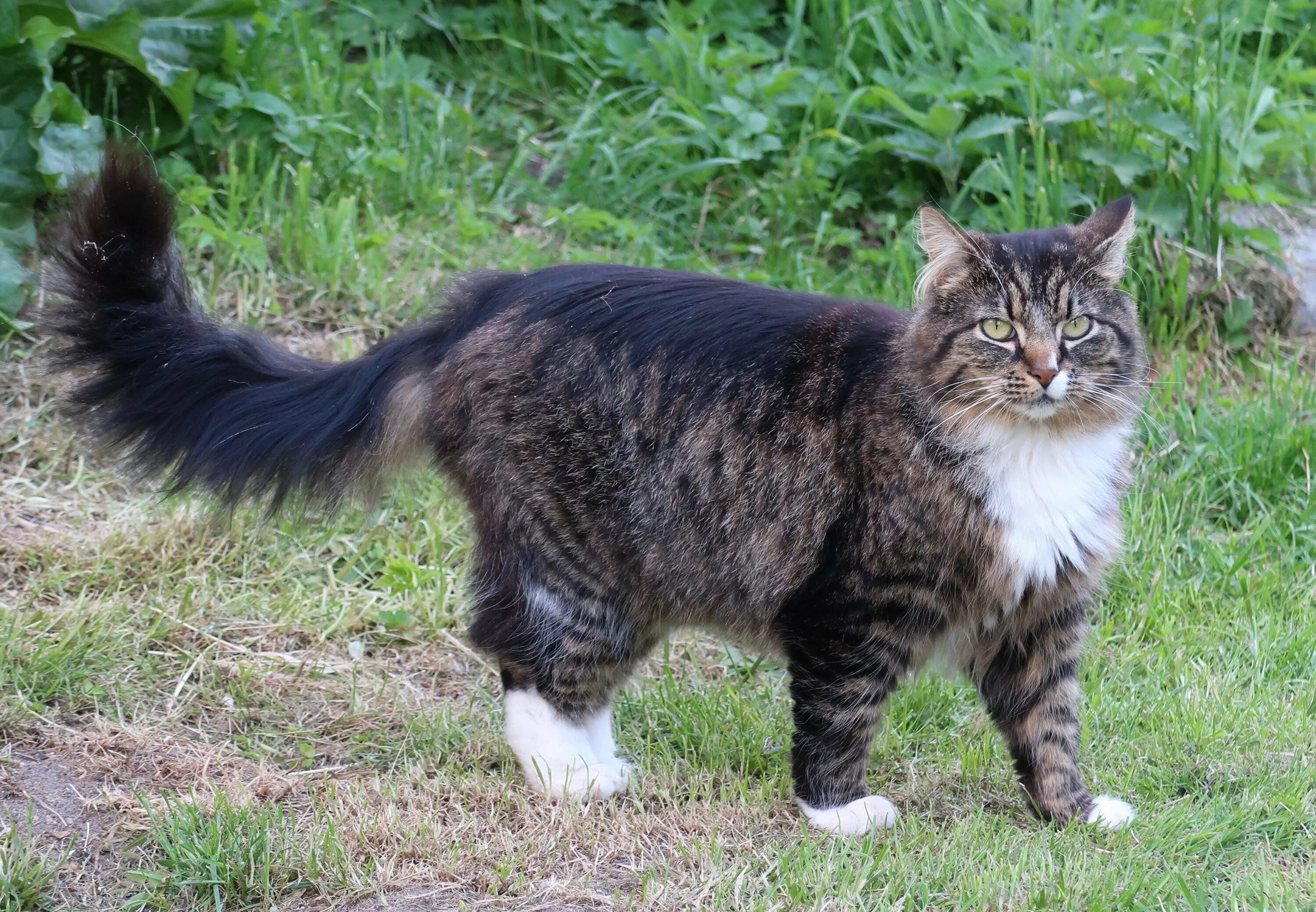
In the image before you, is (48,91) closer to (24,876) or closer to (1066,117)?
(24,876)

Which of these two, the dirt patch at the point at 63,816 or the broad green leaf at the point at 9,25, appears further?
the broad green leaf at the point at 9,25

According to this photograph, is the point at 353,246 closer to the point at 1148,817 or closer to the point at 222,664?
the point at 222,664

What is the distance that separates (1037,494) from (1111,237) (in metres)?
0.63

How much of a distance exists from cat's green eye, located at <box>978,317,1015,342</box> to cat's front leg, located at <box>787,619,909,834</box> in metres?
0.73

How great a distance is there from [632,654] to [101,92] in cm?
335

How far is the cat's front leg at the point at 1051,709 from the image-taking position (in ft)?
10.9

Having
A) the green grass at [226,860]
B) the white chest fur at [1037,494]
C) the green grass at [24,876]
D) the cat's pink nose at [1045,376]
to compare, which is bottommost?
the green grass at [226,860]

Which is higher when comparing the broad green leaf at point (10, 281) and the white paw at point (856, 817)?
the broad green leaf at point (10, 281)

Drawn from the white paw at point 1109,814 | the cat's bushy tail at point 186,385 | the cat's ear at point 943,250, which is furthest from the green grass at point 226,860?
the cat's ear at point 943,250

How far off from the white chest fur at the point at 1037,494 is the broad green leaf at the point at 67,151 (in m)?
3.30

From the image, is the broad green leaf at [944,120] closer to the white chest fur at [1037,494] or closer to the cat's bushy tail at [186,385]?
the white chest fur at [1037,494]

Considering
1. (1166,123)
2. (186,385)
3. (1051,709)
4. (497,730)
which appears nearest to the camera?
(1051,709)

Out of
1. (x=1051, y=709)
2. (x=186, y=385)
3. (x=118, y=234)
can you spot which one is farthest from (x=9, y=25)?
(x=1051, y=709)

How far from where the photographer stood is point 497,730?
3754 millimetres
